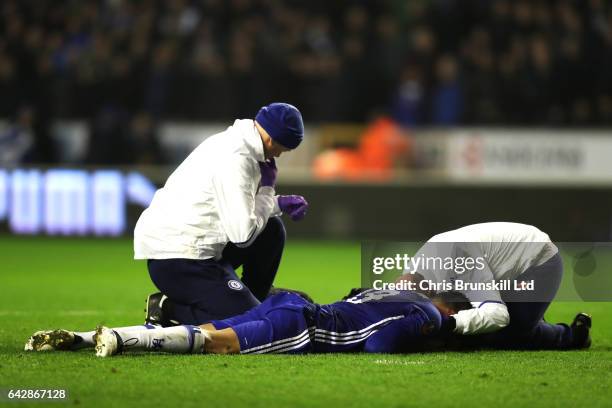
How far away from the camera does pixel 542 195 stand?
17125 mm

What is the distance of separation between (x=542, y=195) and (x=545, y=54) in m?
2.30

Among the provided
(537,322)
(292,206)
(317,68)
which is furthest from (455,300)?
(317,68)

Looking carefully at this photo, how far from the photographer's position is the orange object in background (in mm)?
18109

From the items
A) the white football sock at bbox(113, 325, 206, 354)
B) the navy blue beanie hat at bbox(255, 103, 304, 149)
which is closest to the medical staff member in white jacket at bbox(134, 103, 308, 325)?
the navy blue beanie hat at bbox(255, 103, 304, 149)

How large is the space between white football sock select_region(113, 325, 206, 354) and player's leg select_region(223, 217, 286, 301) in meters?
1.11

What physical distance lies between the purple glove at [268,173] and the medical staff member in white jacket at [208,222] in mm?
99

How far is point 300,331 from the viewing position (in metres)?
6.60

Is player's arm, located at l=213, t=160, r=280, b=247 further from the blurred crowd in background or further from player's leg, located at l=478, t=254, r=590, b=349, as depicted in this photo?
the blurred crowd in background

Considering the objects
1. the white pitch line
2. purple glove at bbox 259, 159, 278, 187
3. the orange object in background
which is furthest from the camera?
the orange object in background

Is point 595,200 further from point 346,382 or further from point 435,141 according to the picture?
point 346,382

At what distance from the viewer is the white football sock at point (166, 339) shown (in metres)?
A: 6.32

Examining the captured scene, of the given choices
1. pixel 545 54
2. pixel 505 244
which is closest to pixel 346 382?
pixel 505 244

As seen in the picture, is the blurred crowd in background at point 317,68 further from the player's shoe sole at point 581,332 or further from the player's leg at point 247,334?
the player's leg at point 247,334

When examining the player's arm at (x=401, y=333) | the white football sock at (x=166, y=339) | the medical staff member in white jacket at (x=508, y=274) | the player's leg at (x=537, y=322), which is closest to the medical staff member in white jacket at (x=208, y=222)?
the white football sock at (x=166, y=339)
